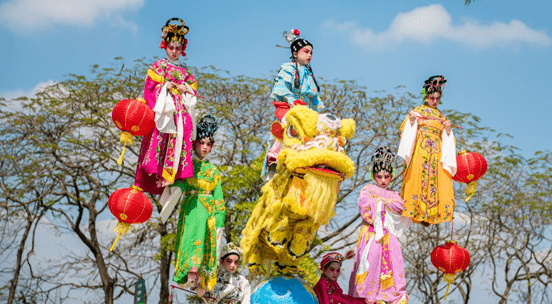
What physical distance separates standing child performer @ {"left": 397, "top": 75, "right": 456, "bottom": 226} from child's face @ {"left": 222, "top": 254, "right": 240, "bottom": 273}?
1639 mm

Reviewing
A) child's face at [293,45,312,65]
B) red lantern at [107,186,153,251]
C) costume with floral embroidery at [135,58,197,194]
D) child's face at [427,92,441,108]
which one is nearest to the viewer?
red lantern at [107,186,153,251]

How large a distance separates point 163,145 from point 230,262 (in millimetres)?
1313

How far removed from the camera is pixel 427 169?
20.7 ft

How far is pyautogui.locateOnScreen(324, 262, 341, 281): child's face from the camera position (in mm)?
5949

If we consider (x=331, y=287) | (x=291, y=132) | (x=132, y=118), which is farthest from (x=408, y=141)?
(x=132, y=118)

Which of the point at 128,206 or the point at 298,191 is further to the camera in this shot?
the point at 128,206

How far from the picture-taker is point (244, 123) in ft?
41.4

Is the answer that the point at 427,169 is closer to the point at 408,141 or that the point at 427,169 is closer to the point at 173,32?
the point at 408,141

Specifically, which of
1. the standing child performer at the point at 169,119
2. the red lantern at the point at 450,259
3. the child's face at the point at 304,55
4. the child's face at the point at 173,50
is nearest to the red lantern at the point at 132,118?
the standing child performer at the point at 169,119

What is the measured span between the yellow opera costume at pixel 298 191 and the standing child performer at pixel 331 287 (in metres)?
0.62

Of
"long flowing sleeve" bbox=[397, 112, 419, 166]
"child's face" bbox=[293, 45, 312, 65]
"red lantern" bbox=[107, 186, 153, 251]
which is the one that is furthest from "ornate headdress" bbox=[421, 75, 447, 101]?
"red lantern" bbox=[107, 186, 153, 251]

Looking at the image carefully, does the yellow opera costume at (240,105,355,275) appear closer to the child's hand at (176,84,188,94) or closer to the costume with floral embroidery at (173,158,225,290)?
the costume with floral embroidery at (173,158,225,290)

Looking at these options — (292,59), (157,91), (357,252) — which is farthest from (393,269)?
(157,91)

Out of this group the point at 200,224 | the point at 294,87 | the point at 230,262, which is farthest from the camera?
the point at 230,262
